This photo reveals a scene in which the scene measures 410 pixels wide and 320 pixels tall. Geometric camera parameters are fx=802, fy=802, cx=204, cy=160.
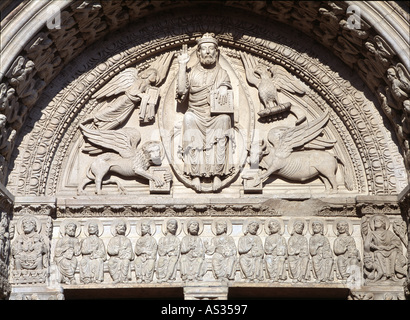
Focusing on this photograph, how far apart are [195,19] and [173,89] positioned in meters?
0.92

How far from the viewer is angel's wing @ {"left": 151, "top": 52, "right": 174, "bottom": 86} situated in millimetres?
9992

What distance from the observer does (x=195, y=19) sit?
396 inches

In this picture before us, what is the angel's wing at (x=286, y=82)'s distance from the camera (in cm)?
989

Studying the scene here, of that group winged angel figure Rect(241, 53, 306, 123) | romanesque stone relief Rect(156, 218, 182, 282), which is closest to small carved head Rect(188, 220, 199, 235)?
romanesque stone relief Rect(156, 218, 182, 282)

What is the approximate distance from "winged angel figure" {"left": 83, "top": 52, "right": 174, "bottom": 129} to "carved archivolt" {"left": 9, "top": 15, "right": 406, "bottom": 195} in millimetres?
79

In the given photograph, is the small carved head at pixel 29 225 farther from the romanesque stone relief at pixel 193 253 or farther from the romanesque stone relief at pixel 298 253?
the romanesque stone relief at pixel 298 253

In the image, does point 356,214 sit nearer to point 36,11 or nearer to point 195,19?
point 195,19

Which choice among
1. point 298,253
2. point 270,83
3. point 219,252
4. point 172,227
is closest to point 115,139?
point 172,227

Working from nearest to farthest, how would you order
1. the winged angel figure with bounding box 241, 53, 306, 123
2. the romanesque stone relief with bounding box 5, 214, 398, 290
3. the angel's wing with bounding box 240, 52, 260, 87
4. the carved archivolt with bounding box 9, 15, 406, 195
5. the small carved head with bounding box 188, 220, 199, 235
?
1. the romanesque stone relief with bounding box 5, 214, 398, 290
2. the small carved head with bounding box 188, 220, 199, 235
3. the carved archivolt with bounding box 9, 15, 406, 195
4. the winged angel figure with bounding box 241, 53, 306, 123
5. the angel's wing with bounding box 240, 52, 260, 87

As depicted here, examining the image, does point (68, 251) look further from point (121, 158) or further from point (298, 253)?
point (298, 253)

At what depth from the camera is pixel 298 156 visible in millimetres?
9656

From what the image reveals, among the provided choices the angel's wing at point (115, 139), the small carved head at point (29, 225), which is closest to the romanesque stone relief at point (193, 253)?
the angel's wing at point (115, 139)

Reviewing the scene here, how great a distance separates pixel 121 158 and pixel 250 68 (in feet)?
6.47

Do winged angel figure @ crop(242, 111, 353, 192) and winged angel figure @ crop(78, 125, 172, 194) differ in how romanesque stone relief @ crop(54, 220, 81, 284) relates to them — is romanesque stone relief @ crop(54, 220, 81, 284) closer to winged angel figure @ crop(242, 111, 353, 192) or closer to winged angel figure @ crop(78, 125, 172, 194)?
winged angel figure @ crop(78, 125, 172, 194)
